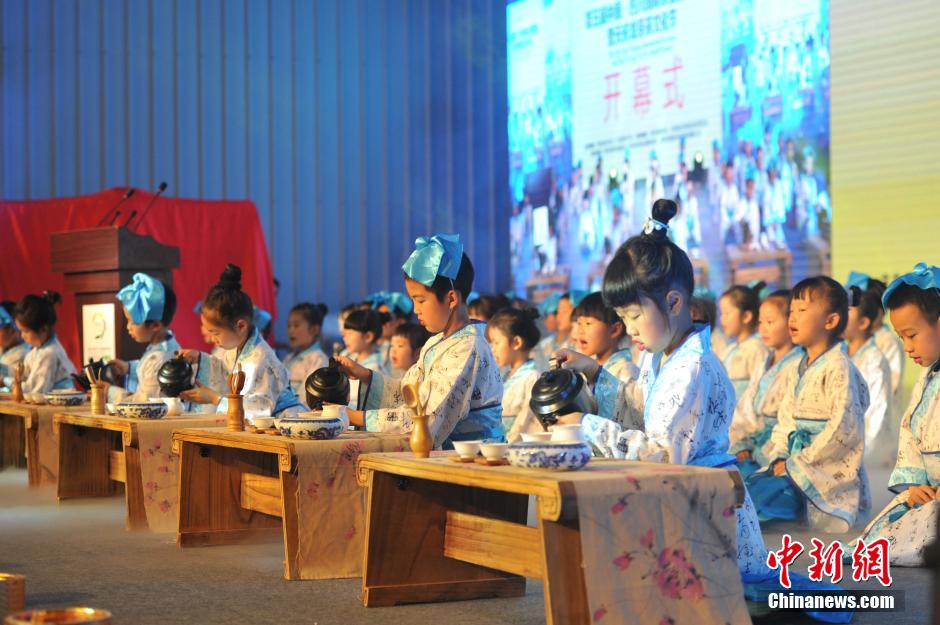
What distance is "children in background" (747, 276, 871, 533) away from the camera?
16.4 feet

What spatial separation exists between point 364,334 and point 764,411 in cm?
249

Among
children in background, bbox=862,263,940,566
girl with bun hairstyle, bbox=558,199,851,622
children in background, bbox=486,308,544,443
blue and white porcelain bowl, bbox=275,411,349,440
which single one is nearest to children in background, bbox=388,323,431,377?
children in background, bbox=486,308,544,443

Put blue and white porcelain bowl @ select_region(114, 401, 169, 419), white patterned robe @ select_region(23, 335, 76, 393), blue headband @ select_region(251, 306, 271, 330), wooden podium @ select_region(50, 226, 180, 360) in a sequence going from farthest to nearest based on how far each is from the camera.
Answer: blue headband @ select_region(251, 306, 271, 330) → white patterned robe @ select_region(23, 335, 76, 393) → wooden podium @ select_region(50, 226, 180, 360) → blue and white porcelain bowl @ select_region(114, 401, 169, 419)

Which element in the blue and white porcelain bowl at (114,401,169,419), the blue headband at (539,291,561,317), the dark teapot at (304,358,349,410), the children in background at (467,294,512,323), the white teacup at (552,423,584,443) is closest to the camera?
the white teacup at (552,423,584,443)

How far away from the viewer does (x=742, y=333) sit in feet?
23.8

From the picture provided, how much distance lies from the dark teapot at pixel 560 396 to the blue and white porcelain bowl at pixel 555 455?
203 mm

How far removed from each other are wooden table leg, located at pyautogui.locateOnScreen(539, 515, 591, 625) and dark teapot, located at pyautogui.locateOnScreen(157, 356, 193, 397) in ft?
8.84

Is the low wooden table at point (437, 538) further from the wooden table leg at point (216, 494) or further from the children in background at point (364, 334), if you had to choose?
the children in background at point (364, 334)

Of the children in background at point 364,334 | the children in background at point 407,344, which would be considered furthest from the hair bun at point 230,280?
the children in background at point 364,334

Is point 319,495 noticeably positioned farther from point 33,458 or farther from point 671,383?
point 33,458

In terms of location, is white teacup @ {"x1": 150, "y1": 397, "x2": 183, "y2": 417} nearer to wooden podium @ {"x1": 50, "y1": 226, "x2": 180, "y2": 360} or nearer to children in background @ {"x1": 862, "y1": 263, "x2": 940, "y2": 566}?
wooden podium @ {"x1": 50, "y1": 226, "x2": 180, "y2": 360}

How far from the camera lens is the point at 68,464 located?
584 centimetres

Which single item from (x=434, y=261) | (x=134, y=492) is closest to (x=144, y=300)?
(x=134, y=492)

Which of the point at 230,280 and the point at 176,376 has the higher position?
the point at 230,280
